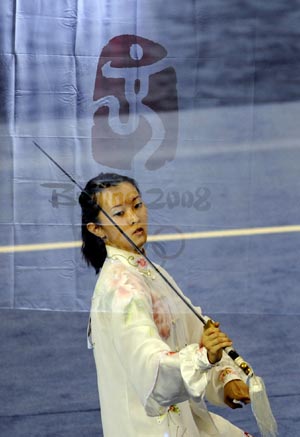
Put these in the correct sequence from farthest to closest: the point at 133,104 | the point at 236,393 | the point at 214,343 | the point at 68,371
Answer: the point at 68,371 < the point at 133,104 < the point at 236,393 < the point at 214,343

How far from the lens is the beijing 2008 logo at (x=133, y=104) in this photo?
2.95 m

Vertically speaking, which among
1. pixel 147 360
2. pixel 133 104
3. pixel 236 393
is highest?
pixel 133 104

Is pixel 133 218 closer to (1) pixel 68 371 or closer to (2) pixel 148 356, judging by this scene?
(2) pixel 148 356

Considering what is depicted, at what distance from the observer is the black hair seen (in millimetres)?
2695

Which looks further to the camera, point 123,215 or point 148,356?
point 123,215

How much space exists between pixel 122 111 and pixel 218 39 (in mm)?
280

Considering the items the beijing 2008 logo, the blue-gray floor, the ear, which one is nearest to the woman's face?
the ear

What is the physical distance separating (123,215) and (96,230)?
0.09m

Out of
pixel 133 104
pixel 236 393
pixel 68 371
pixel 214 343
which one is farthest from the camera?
pixel 68 371

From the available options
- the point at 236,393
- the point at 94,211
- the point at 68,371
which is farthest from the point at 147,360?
the point at 68,371

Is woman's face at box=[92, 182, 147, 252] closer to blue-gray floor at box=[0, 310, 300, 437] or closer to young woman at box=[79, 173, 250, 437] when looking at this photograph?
young woman at box=[79, 173, 250, 437]

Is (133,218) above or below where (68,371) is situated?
above

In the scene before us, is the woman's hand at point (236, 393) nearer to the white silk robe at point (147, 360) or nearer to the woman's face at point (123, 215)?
the white silk robe at point (147, 360)

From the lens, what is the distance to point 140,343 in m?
2.40
